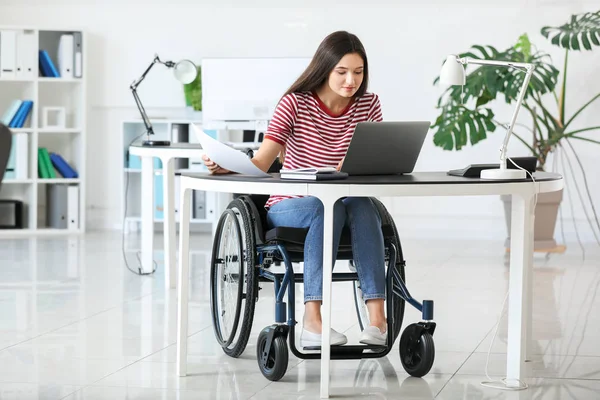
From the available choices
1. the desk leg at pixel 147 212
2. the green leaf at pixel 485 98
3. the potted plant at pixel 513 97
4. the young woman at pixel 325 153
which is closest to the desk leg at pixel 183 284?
the young woman at pixel 325 153

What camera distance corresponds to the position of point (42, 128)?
259 inches

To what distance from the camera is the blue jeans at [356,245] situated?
263cm

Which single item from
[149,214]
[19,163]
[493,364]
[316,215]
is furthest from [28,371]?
[19,163]

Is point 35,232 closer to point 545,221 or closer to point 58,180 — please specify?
point 58,180

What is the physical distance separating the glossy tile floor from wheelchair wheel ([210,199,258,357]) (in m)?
0.08

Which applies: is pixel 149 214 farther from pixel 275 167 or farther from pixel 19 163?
pixel 19 163

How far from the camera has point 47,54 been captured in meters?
6.58

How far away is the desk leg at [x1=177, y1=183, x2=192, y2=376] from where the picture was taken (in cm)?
266

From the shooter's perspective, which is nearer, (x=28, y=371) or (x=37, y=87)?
(x=28, y=371)

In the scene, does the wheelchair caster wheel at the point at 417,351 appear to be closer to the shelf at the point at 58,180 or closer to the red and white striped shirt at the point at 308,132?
the red and white striped shirt at the point at 308,132

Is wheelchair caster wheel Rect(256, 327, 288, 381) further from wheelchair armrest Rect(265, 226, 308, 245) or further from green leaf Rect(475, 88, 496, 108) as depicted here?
green leaf Rect(475, 88, 496, 108)

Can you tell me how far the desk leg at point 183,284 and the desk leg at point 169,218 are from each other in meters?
1.59

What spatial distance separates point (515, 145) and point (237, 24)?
207 cm

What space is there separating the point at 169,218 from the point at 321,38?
2.66 meters
